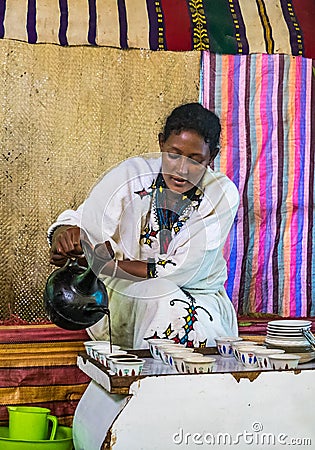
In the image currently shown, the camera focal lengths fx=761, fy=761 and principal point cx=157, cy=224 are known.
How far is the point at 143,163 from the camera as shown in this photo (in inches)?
114

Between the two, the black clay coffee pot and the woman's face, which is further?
the woman's face

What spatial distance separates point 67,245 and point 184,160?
0.59 metres

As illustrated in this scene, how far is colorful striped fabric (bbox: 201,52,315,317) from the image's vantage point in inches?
149

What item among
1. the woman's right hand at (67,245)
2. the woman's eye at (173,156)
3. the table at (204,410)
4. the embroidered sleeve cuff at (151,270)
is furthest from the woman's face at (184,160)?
the table at (204,410)

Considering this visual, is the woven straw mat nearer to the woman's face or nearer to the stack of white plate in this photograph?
the woman's face

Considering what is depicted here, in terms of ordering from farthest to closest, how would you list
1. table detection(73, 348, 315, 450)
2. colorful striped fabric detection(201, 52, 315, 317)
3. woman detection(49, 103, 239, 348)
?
1. colorful striped fabric detection(201, 52, 315, 317)
2. woman detection(49, 103, 239, 348)
3. table detection(73, 348, 315, 450)

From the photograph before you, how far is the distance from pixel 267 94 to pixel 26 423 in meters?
2.20

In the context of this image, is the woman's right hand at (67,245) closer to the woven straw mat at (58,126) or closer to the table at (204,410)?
the table at (204,410)

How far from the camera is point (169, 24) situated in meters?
3.70

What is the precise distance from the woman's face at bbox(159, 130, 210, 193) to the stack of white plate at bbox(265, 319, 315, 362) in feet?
2.50

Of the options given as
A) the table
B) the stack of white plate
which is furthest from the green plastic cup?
the stack of white plate

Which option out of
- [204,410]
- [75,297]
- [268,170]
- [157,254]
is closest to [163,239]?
[157,254]

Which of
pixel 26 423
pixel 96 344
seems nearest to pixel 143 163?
pixel 96 344

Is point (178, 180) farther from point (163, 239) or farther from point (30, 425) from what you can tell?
point (30, 425)
